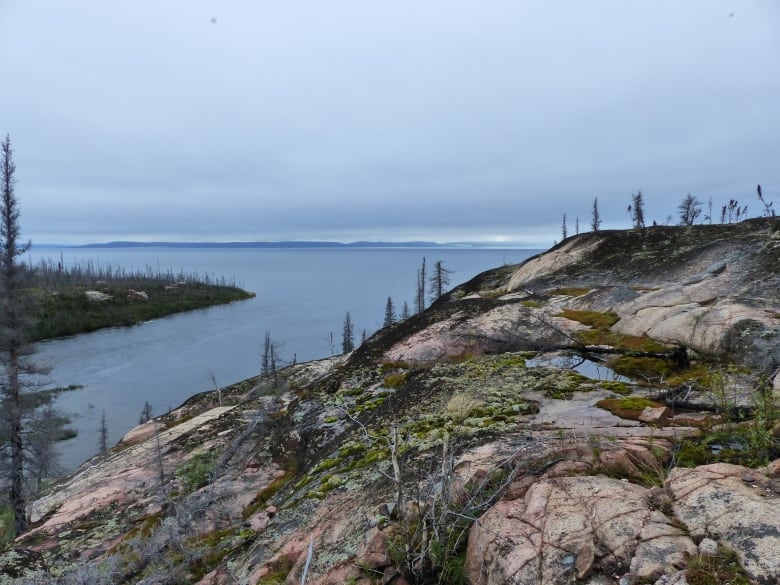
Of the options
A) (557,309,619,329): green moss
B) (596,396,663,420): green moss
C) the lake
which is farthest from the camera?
the lake

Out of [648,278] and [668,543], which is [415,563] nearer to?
[668,543]

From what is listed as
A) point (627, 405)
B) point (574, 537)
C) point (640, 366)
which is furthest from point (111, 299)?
point (574, 537)

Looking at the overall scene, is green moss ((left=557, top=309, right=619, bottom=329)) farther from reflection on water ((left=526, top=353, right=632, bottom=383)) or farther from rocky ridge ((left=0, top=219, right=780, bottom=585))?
reflection on water ((left=526, top=353, right=632, bottom=383))

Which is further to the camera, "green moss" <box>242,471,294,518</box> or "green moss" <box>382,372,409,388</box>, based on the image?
"green moss" <box>382,372,409,388</box>

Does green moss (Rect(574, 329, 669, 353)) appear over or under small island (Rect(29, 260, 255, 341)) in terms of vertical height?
over

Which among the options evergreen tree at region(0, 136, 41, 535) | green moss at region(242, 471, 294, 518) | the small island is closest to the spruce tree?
evergreen tree at region(0, 136, 41, 535)

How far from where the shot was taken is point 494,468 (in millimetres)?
3896

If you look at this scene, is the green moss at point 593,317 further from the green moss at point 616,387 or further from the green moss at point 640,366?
the green moss at point 616,387

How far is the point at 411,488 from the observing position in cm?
421

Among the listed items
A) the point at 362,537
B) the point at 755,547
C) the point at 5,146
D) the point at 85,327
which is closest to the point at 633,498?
the point at 755,547

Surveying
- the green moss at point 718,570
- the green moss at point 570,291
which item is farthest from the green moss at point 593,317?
the green moss at point 718,570

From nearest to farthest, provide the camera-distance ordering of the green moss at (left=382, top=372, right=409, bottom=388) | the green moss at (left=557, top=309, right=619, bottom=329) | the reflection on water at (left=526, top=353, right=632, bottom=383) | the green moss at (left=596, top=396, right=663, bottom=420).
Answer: the green moss at (left=596, top=396, right=663, bottom=420) < the reflection on water at (left=526, top=353, right=632, bottom=383) < the green moss at (left=382, top=372, right=409, bottom=388) < the green moss at (left=557, top=309, right=619, bottom=329)

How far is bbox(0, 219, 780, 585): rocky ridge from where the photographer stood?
302 centimetres

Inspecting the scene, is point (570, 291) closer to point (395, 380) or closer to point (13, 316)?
point (395, 380)
